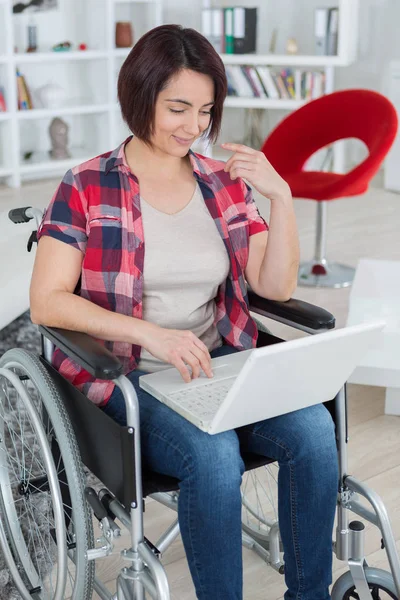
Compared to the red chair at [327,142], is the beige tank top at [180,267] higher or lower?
higher

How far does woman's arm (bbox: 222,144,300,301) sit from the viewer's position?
157 centimetres

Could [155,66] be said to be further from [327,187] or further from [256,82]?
[256,82]

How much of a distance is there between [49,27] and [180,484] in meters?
5.19

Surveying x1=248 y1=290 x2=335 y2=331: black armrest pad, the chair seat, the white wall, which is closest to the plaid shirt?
x1=248 y1=290 x2=335 y2=331: black armrest pad

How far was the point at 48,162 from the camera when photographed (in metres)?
5.77

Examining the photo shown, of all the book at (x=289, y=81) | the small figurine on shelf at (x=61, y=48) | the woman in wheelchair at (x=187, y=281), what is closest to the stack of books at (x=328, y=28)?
the book at (x=289, y=81)

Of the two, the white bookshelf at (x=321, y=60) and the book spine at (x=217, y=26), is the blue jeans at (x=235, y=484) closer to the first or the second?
the white bookshelf at (x=321, y=60)

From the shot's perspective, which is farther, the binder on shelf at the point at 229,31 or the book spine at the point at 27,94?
the binder on shelf at the point at 229,31

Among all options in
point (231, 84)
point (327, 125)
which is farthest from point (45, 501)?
point (231, 84)

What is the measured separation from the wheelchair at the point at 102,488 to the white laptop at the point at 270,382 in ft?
0.41

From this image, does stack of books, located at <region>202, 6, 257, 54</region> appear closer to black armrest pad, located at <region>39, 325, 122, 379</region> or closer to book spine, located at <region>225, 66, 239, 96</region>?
book spine, located at <region>225, 66, 239, 96</region>

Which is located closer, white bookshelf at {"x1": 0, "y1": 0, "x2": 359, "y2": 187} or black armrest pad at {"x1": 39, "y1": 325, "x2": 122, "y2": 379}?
black armrest pad at {"x1": 39, "y1": 325, "x2": 122, "y2": 379}

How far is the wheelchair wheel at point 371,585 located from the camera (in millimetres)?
1549

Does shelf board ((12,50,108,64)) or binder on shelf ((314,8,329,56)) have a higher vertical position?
binder on shelf ((314,8,329,56))
